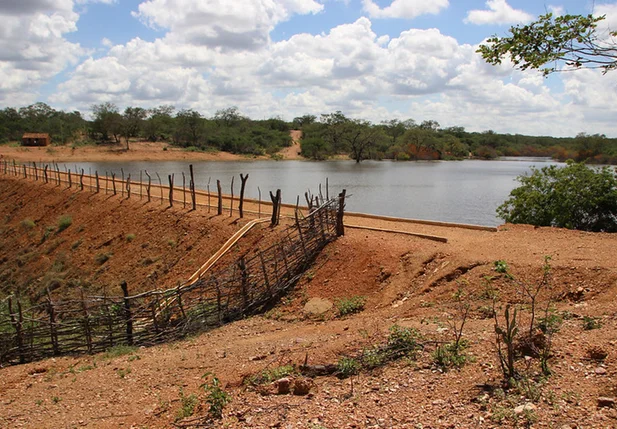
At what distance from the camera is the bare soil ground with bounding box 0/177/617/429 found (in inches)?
168

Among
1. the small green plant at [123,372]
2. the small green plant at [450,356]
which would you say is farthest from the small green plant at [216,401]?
the small green plant at [123,372]

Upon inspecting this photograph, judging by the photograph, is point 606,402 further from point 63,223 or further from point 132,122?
point 132,122

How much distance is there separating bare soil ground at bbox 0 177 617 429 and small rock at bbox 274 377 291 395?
13 centimetres

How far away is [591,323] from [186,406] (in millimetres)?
4571

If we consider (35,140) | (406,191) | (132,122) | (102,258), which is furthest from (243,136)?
(102,258)

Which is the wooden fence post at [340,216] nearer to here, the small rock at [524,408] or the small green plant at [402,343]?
the small green plant at [402,343]

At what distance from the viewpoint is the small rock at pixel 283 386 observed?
16.5 ft

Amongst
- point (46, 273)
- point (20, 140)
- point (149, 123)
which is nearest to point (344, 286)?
point (46, 273)

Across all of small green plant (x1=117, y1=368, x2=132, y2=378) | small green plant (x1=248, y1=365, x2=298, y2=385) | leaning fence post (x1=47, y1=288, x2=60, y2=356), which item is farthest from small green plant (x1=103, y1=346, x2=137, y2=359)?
small green plant (x1=248, y1=365, x2=298, y2=385)

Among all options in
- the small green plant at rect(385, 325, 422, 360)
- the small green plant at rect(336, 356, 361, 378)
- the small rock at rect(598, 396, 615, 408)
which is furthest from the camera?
the small green plant at rect(385, 325, 422, 360)

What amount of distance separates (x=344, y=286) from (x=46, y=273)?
1135cm

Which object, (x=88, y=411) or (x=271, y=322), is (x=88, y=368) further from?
(x=271, y=322)

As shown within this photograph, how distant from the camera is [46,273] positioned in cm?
1622

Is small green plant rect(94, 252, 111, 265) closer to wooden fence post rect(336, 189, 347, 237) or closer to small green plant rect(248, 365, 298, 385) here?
wooden fence post rect(336, 189, 347, 237)
